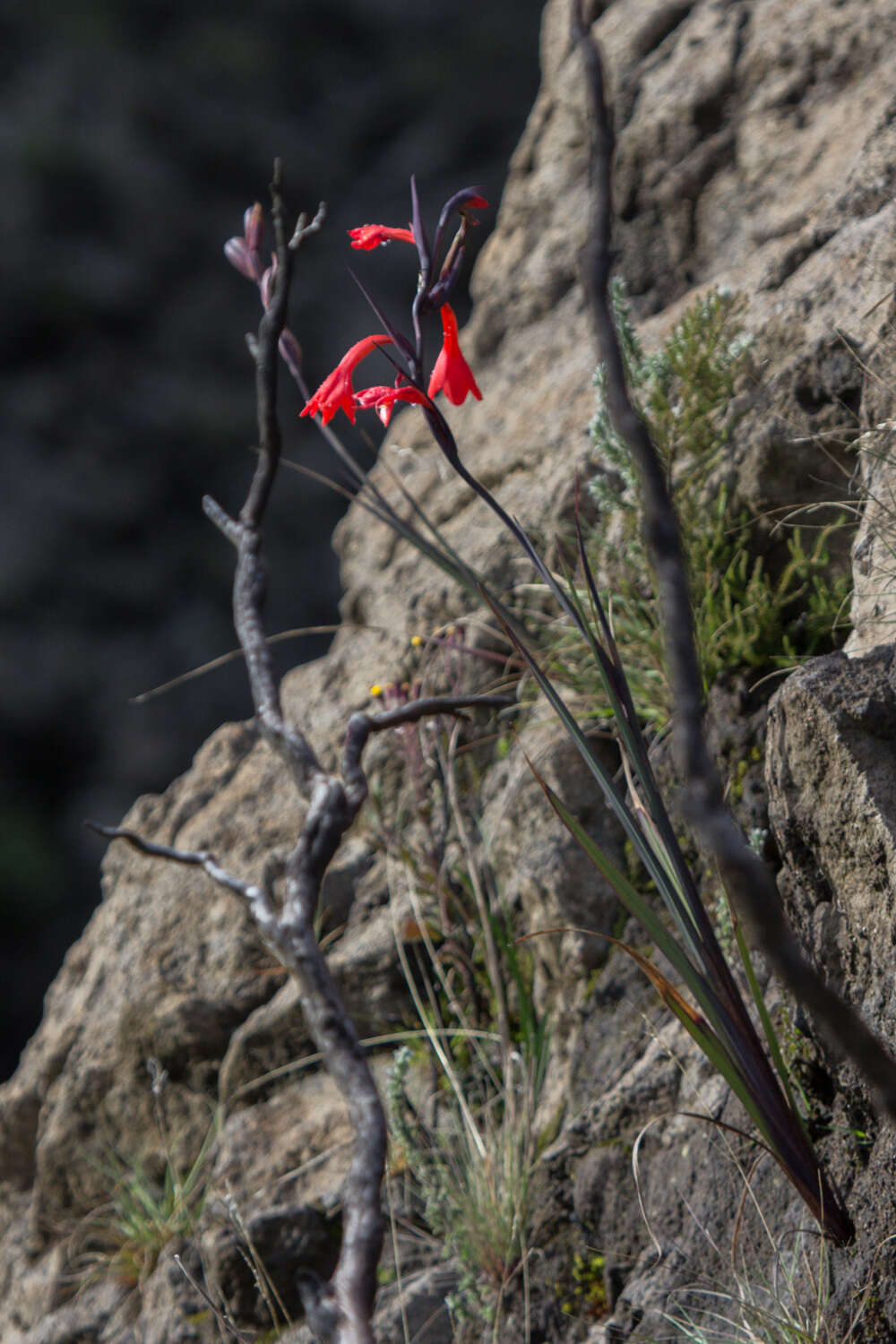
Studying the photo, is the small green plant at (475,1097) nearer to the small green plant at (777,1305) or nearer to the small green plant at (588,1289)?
the small green plant at (588,1289)

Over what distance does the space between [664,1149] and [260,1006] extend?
37.7 inches

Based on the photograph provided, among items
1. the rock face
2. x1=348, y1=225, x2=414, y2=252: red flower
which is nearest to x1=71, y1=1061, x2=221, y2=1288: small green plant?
the rock face

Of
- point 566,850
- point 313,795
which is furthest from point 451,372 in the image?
point 566,850

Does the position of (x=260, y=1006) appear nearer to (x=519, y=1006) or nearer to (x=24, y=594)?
(x=519, y=1006)

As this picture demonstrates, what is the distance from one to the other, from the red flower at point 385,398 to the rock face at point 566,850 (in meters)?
0.48

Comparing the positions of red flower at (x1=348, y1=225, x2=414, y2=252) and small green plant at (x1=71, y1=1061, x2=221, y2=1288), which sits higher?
red flower at (x1=348, y1=225, x2=414, y2=252)

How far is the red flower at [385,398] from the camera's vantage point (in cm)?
83

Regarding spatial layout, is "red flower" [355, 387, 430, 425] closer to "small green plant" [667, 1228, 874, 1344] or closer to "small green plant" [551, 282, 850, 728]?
"small green plant" [551, 282, 850, 728]

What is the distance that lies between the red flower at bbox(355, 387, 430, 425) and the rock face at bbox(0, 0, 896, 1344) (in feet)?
1.56

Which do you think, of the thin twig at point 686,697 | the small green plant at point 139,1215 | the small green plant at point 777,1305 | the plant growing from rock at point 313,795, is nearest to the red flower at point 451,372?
the plant growing from rock at point 313,795

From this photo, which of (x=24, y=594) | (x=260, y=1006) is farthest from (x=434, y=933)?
(x=24, y=594)

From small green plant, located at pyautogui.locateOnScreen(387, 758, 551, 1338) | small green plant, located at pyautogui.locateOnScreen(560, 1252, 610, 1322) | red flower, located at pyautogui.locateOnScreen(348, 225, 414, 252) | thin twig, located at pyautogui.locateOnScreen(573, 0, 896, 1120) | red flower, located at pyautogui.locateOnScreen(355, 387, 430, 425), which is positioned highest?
red flower, located at pyautogui.locateOnScreen(348, 225, 414, 252)

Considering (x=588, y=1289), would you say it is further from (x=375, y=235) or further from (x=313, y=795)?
(x=375, y=235)

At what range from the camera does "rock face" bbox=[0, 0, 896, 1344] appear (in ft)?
3.29
